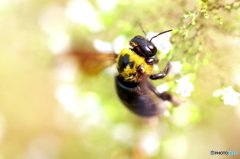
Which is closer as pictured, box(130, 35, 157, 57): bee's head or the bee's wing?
box(130, 35, 157, 57): bee's head

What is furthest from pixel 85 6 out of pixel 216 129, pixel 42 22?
pixel 216 129

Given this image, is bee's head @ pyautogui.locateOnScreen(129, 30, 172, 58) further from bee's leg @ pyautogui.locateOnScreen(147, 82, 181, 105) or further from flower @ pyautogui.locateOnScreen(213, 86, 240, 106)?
flower @ pyautogui.locateOnScreen(213, 86, 240, 106)

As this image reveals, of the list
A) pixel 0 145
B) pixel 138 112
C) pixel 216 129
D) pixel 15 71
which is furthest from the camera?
pixel 15 71

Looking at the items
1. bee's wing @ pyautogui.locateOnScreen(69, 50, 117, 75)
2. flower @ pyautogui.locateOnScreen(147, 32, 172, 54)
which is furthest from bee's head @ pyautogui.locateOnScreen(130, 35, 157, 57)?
bee's wing @ pyautogui.locateOnScreen(69, 50, 117, 75)

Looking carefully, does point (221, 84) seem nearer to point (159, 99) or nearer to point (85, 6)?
point (159, 99)

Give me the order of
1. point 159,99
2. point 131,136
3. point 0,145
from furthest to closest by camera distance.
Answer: point 0,145 < point 131,136 < point 159,99

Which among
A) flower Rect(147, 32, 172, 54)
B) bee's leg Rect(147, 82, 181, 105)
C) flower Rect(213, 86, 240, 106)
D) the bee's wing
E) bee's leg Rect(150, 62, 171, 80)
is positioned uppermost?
the bee's wing
